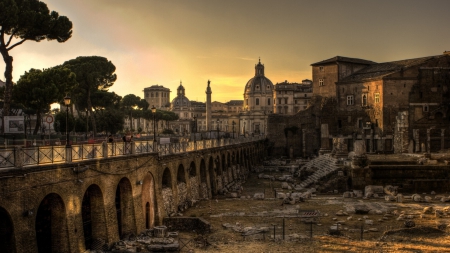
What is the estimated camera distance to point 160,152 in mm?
28156

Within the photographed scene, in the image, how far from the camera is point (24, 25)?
1410 inches

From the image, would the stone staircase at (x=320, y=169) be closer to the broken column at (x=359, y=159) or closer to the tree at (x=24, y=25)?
the broken column at (x=359, y=159)

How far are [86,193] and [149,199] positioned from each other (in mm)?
5541

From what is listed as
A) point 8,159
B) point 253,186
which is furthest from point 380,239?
point 253,186

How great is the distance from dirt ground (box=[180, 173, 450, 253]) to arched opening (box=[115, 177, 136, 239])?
279cm

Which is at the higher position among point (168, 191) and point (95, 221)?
point (168, 191)

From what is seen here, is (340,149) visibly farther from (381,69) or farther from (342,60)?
(342,60)

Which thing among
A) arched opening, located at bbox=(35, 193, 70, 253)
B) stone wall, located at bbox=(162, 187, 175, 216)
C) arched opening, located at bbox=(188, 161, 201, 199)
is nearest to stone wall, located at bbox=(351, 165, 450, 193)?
arched opening, located at bbox=(188, 161, 201, 199)

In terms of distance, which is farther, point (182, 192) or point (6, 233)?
point (182, 192)

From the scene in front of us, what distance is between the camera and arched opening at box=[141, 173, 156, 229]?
26328 mm

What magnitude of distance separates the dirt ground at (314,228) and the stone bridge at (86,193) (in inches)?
105

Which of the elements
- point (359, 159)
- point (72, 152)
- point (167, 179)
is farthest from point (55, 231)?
point (359, 159)

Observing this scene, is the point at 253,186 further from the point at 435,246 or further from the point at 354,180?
the point at 435,246

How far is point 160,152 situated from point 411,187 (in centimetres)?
2397
